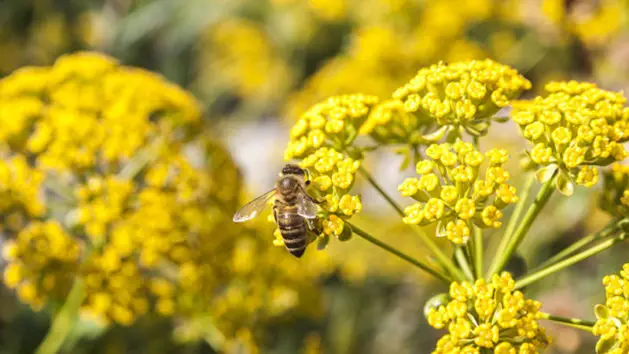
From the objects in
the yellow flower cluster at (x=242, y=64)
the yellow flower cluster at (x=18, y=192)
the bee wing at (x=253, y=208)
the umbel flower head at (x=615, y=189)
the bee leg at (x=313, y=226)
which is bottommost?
the umbel flower head at (x=615, y=189)

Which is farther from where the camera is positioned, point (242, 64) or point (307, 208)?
point (242, 64)

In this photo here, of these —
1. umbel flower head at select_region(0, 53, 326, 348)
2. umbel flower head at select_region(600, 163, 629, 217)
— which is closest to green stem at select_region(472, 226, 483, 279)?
umbel flower head at select_region(600, 163, 629, 217)

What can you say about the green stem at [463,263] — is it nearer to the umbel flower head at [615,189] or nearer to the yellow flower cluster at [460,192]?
the yellow flower cluster at [460,192]

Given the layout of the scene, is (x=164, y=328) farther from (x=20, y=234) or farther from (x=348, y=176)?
(x=348, y=176)

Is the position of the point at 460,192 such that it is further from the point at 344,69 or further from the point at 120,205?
the point at 344,69

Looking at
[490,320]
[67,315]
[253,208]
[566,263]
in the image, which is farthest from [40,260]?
[566,263]

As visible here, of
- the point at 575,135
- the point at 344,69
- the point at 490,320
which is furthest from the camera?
the point at 344,69

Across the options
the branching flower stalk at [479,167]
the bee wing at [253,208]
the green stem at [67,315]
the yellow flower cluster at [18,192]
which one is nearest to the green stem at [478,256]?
the branching flower stalk at [479,167]

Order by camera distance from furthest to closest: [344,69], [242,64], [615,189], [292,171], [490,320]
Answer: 1. [242,64]
2. [344,69]
3. [292,171]
4. [615,189]
5. [490,320]
